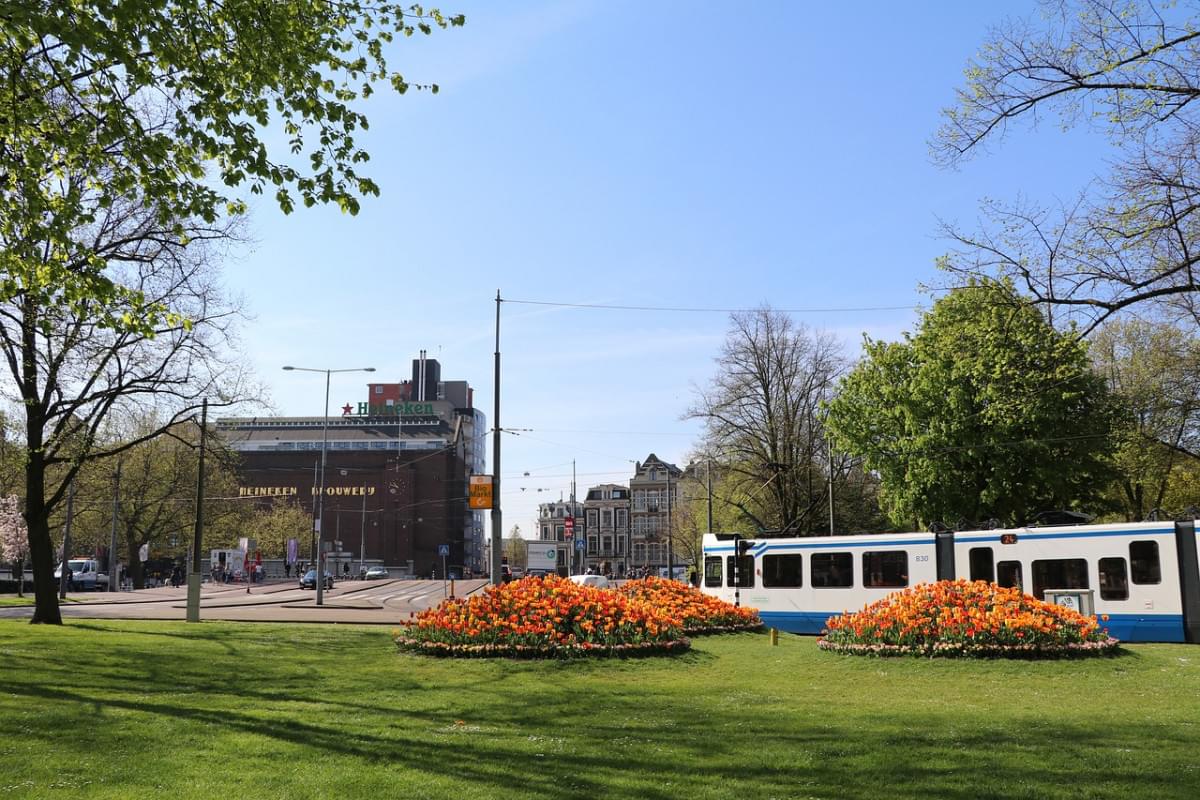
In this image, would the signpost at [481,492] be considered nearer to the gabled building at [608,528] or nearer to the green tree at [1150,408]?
the green tree at [1150,408]

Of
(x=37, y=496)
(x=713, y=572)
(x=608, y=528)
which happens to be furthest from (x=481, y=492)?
(x=608, y=528)

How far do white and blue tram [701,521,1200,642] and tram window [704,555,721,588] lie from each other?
34 millimetres

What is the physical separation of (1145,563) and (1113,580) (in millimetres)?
856

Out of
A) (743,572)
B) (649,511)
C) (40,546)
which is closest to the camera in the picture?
(40,546)

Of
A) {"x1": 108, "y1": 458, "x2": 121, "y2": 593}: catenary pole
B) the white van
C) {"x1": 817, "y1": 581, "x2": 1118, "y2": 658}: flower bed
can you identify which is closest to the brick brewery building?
the white van

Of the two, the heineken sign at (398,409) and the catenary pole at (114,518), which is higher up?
the heineken sign at (398,409)

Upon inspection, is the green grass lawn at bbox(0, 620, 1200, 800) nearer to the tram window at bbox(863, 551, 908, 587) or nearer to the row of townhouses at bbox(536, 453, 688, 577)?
the tram window at bbox(863, 551, 908, 587)

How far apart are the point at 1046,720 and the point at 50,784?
954 centimetres

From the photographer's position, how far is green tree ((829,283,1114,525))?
122 ft

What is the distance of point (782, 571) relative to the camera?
3044cm

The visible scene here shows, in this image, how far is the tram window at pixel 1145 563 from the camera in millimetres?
23281

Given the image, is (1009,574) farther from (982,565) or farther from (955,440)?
(955,440)

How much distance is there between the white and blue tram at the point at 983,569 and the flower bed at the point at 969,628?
652 centimetres

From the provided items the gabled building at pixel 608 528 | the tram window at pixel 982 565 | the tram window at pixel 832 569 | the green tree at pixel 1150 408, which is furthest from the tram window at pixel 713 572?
the gabled building at pixel 608 528
